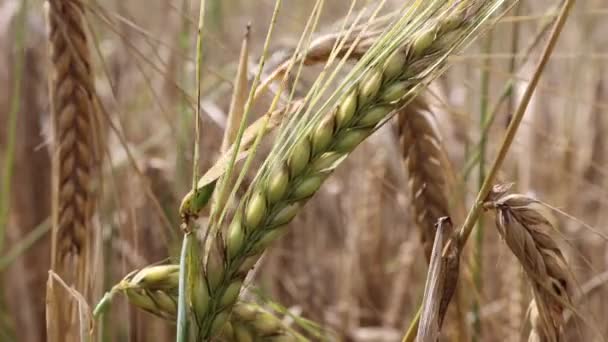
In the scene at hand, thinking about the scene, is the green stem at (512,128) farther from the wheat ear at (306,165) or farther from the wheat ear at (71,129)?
the wheat ear at (71,129)

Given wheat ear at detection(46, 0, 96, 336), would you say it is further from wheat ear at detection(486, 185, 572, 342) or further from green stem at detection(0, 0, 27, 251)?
wheat ear at detection(486, 185, 572, 342)

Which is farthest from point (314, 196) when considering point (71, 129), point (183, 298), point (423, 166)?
point (183, 298)

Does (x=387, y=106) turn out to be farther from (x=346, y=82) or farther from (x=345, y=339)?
(x=345, y=339)

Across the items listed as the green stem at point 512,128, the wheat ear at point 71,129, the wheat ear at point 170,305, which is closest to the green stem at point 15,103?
the wheat ear at point 71,129

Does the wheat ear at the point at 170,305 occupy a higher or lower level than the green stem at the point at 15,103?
lower

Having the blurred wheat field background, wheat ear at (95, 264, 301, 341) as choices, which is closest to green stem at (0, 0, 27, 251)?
the blurred wheat field background

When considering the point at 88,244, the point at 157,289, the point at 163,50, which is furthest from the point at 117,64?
the point at 157,289

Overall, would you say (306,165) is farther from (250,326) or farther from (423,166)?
(423,166)
